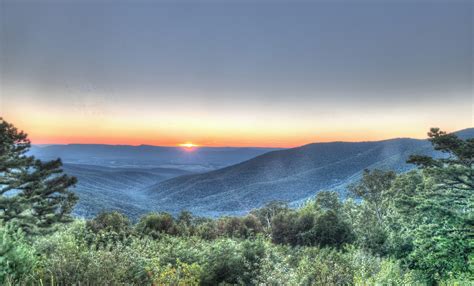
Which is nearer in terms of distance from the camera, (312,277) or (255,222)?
(312,277)

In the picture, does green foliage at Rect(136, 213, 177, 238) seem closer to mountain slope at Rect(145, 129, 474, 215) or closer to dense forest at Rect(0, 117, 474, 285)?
dense forest at Rect(0, 117, 474, 285)

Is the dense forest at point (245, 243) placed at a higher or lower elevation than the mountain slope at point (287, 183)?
higher

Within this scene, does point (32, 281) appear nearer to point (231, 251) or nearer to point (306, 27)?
point (231, 251)

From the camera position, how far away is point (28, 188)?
65.2 ft

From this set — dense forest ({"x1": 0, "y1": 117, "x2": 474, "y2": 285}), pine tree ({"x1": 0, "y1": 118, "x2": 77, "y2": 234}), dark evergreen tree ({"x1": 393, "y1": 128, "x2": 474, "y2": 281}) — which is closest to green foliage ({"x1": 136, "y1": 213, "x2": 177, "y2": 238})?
dense forest ({"x1": 0, "y1": 117, "x2": 474, "y2": 285})

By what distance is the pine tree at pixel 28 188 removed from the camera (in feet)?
55.0

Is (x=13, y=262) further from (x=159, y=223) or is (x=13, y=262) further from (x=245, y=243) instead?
(x=159, y=223)

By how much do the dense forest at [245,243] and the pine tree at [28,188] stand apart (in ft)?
0.25

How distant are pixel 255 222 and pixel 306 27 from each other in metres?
22.7

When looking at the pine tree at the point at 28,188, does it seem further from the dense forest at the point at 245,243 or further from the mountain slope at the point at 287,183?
the mountain slope at the point at 287,183

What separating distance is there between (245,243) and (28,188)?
16.7 metres

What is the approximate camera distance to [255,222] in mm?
35125

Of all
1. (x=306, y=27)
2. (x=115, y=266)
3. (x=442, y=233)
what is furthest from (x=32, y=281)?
(x=306, y=27)

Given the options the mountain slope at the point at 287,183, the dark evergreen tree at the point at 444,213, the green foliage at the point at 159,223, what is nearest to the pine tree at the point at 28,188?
the green foliage at the point at 159,223
